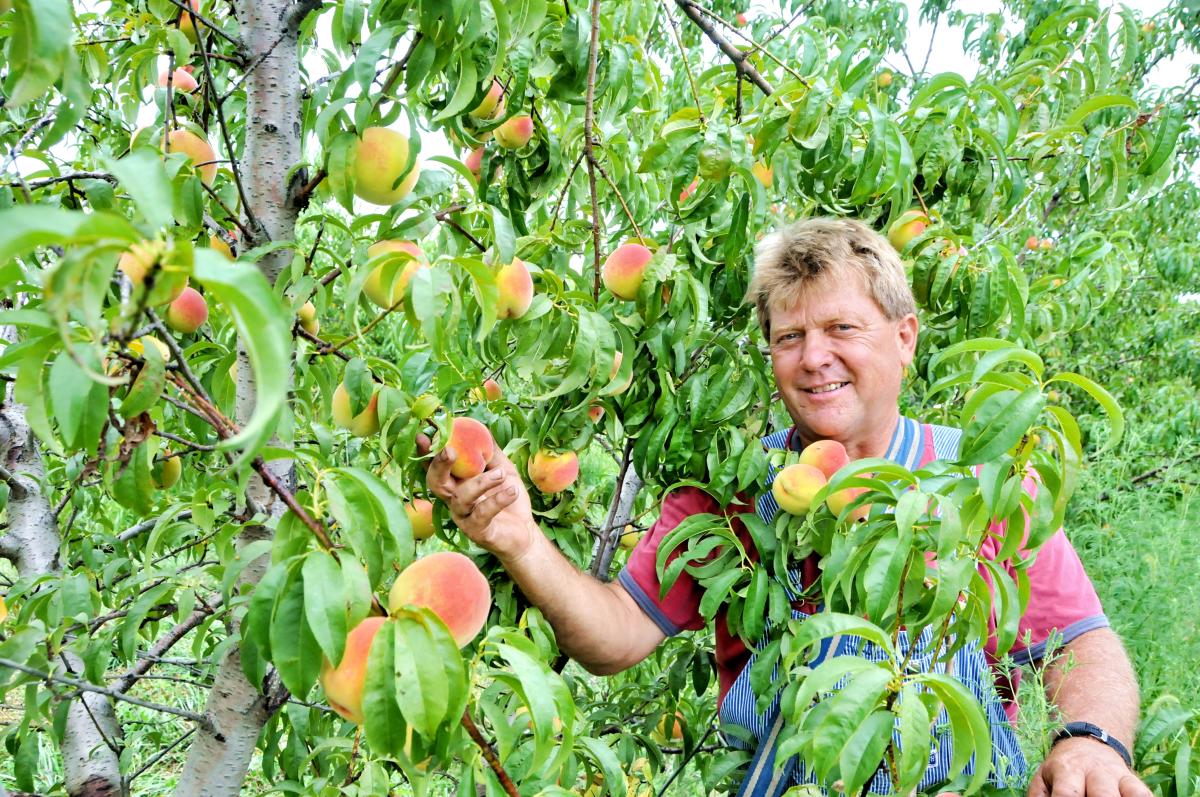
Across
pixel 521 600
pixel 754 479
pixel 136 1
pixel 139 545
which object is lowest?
pixel 521 600

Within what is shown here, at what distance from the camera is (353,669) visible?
2.30ft

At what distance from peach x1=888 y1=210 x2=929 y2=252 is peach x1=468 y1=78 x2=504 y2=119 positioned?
32.4 inches

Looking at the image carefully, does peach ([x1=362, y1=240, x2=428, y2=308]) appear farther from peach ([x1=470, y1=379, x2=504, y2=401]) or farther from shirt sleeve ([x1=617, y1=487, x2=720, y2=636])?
shirt sleeve ([x1=617, y1=487, x2=720, y2=636])

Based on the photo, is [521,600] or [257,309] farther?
[521,600]

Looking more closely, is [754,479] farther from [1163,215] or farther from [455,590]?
[1163,215]

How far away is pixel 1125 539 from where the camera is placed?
105 inches

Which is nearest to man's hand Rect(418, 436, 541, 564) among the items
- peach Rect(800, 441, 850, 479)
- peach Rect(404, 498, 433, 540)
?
peach Rect(404, 498, 433, 540)

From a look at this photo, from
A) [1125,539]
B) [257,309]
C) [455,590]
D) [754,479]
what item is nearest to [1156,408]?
[1125,539]

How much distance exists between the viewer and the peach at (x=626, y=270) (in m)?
1.36

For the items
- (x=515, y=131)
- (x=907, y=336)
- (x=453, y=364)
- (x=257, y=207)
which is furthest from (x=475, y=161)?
(x=907, y=336)

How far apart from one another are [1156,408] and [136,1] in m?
4.36

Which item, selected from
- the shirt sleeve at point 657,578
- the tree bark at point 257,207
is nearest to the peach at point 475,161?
the tree bark at point 257,207

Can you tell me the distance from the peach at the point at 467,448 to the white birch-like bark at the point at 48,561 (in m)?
0.70

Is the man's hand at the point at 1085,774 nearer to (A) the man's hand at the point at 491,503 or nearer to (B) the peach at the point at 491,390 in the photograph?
(A) the man's hand at the point at 491,503
